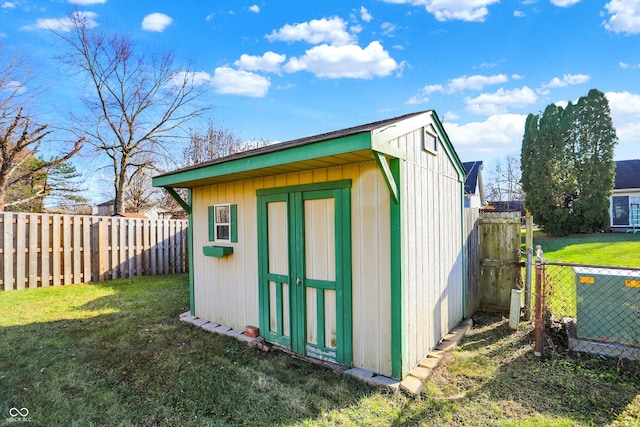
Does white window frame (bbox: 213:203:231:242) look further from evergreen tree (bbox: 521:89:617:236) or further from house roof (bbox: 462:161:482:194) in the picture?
house roof (bbox: 462:161:482:194)

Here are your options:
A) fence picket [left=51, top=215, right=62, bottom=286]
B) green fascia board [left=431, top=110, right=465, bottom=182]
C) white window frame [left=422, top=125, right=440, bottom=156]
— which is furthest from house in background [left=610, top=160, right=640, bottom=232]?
fence picket [left=51, top=215, right=62, bottom=286]

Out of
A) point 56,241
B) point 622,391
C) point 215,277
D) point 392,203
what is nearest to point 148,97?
point 56,241

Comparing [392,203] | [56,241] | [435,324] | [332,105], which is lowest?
[435,324]

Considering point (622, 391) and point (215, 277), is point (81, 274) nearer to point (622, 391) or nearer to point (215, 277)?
point (215, 277)

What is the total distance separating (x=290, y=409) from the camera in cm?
241

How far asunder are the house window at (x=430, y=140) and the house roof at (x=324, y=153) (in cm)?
13

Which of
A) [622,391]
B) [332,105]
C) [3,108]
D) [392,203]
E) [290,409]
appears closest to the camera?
[290,409]

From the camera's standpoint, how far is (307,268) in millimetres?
3348

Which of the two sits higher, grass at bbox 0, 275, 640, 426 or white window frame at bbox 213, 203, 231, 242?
white window frame at bbox 213, 203, 231, 242

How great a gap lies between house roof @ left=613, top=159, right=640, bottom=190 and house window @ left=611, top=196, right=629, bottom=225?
59 cm

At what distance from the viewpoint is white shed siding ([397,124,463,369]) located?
2918 mm

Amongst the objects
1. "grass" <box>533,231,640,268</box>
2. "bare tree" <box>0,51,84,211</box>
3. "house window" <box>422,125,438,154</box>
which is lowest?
"grass" <box>533,231,640,268</box>

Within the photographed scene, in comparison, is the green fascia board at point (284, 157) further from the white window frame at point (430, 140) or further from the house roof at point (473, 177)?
the house roof at point (473, 177)

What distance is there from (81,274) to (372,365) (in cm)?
775
